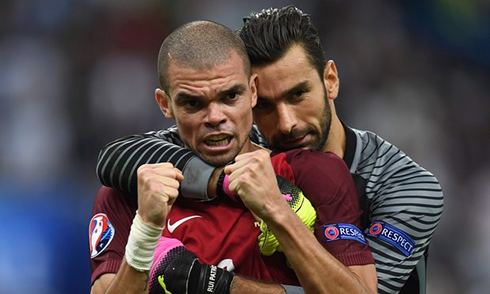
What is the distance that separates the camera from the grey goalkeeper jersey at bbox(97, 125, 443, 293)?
284 cm

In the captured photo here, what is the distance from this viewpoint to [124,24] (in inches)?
240

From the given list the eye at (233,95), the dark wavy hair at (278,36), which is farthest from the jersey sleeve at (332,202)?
the dark wavy hair at (278,36)

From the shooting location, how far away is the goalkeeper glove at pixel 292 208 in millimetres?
2688

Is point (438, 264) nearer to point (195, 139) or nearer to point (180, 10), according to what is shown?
point (180, 10)

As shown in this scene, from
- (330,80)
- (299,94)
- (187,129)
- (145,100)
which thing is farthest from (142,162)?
(145,100)

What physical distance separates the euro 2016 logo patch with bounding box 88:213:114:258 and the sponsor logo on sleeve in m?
0.73

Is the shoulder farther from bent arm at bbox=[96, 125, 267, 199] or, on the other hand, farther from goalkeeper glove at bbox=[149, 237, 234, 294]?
goalkeeper glove at bbox=[149, 237, 234, 294]

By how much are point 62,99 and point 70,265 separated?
48.2 inches

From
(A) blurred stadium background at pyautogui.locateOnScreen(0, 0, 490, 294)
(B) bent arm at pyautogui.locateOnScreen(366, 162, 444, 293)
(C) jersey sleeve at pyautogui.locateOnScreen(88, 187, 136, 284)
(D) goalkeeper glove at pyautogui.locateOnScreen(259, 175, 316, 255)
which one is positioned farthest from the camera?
(A) blurred stadium background at pyautogui.locateOnScreen(0, 0, 490, 294)

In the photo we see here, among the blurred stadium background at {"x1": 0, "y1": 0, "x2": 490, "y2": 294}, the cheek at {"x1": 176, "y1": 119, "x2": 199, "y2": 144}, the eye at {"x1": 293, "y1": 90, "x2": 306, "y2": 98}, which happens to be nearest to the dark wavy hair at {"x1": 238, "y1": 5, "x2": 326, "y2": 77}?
the eye at {"x1": 293, "y1": 90, "x2": 306, "y2": 98}

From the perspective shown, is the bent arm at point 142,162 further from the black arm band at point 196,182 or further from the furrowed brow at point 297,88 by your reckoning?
the furrowed brow at point 297,88

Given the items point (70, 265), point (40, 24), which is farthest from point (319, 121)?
point (40, 24)

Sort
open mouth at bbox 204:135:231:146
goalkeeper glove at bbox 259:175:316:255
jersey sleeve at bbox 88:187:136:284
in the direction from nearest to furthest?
goalkeeper glove at bbox 259:175:316:255 < jersey sleeve at bbox 88:187:136:284 < open mouth at bbox 204:135:231:146

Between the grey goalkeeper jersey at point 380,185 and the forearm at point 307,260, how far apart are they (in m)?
0.33
